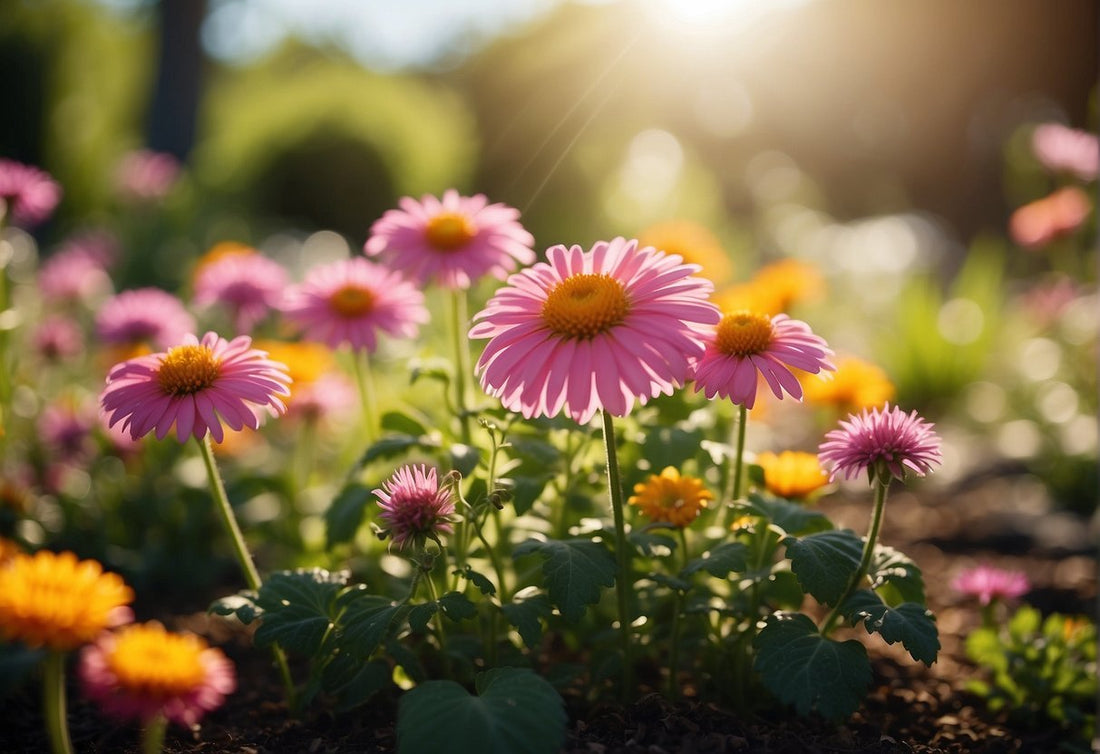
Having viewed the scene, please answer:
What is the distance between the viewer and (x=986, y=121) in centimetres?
1570

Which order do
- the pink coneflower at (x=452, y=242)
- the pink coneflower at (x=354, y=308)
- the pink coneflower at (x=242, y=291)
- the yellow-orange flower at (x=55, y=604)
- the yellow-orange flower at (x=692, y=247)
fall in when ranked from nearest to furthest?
the yellow-orange flower at (x=55, y=604) < the pink coneflower at (x=452, y=242) < the pink coneflower at (x=354, y=308) < the pink coneflower at (x=242, y=291) < the yellow-orange flower at (x=692, y=247)

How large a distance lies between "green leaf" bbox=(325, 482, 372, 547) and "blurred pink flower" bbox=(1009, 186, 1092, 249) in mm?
3364

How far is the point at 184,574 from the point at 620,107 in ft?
32.9

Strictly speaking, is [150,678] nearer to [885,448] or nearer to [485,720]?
[485,720]

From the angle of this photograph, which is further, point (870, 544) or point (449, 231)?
point (449, 231)

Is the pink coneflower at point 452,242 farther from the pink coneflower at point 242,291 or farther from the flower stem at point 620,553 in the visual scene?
the pink coneflower at point 242,291


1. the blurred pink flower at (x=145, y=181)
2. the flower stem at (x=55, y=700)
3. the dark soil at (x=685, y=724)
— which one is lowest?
the flower stem at (x=55, y=700)

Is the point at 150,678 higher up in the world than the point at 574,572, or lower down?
lower down

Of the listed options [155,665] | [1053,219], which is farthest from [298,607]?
[1053,219]

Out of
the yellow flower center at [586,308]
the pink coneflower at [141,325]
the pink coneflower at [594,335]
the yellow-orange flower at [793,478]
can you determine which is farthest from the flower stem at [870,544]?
the pink coneflower at [141,325]

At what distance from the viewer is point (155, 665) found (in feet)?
5.27

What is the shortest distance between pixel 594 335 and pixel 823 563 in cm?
66

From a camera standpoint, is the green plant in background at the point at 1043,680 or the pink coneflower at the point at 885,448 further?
the green plant in background at the point at 1043,680

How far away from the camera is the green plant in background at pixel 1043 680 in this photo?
241 cm
